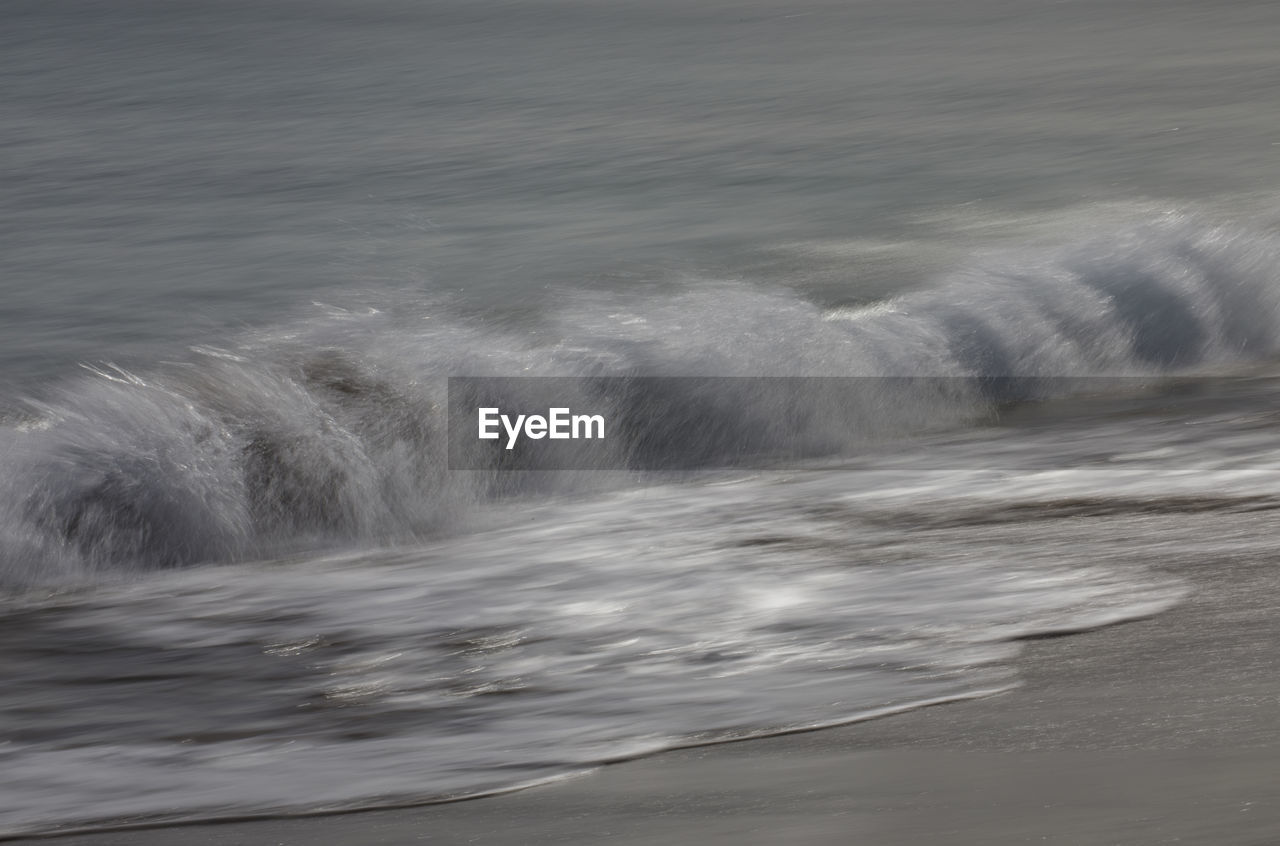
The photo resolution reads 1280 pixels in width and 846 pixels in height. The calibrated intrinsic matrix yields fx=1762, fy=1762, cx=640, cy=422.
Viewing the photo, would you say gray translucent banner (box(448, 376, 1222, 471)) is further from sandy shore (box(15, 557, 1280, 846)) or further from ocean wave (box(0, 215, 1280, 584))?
sandy shore (box(15, 557, 1280, 846))

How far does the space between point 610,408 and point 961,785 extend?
349 centimetres

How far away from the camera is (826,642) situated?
369cm

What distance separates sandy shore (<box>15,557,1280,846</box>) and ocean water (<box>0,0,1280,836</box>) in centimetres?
10

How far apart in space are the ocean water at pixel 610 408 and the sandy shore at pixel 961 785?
0.34ft

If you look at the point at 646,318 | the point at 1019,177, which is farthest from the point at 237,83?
the point at 646,318

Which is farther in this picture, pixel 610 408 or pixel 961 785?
pixel 610 408

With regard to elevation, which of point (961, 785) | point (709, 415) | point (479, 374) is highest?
point (479, 374)

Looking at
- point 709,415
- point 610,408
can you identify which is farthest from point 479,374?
point 709,415

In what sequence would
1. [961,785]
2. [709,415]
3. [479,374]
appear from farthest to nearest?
[479,374] → [709,415] → [961,785]

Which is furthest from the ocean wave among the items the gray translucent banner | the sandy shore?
the sandy shore

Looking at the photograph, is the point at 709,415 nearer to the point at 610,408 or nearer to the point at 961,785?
the point at 610,408

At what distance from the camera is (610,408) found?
6.22m

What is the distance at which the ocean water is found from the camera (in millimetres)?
3459

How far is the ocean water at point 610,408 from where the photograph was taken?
11.3 feet
